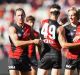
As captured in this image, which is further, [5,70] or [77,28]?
[5,70]

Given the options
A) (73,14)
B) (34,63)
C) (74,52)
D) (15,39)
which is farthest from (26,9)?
(15,39)

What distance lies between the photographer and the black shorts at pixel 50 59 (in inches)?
326

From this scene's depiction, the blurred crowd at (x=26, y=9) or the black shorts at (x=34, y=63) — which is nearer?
the black shorts at (x=34, y=63)

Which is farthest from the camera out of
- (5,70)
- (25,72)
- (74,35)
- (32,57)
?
(5,70)

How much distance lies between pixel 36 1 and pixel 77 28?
6176 mm

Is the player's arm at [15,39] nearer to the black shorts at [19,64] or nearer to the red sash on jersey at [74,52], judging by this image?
the black shorts at [19,64]

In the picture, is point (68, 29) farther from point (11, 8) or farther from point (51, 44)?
point (11, 8)

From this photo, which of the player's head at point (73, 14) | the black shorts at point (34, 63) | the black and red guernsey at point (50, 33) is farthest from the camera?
the black shorts at point (34, 63)

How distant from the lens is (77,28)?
869 centimetres

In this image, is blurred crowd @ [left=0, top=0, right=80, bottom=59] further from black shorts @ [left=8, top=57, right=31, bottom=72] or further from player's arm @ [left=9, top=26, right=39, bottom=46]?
player's arm @ [left=9, top=26, right=39, bottom=46]

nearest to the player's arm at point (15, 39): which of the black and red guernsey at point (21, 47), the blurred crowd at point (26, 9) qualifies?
the black and red guernsey at point (21, 47)

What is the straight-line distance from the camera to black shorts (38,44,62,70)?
828 cm

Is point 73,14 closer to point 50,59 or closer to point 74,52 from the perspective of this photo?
point 74,52

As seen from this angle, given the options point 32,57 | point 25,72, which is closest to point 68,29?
point 25,72
